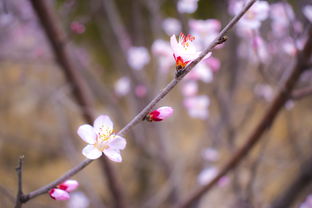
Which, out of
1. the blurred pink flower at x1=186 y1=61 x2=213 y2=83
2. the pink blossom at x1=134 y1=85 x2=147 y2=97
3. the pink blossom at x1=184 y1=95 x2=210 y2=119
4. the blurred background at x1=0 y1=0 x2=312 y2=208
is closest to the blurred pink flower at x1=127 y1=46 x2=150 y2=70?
the blurred background at x1=0 y1=0 x2=312 y2=208

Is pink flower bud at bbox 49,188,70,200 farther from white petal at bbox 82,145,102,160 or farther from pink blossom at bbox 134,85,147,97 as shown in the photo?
pink blossom at bbox 134,85,147,97

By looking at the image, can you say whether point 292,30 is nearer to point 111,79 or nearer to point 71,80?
point 71,80

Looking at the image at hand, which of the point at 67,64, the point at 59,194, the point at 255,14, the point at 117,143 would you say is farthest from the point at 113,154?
the point at 67,64

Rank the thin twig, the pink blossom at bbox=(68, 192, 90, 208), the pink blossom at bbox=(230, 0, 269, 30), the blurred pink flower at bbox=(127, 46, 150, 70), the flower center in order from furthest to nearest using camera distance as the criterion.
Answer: the pink blossom at bbox=(68, 192, 90, 208)
the blurred pink flower at bbox=(127, 46, 150, 70)
the pink blossom at bbox=(230, 0, 269, 30)
the flower center
the thin twig

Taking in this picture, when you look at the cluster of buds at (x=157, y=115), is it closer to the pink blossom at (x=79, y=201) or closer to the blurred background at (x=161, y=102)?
the blurred background at (x=161, y=102)

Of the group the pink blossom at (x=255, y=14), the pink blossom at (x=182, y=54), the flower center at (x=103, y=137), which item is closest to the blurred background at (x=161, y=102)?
the pink blossom at (x=255, y=14)

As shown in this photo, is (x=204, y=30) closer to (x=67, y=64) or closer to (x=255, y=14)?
(x=255, y=14)
